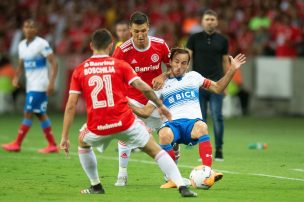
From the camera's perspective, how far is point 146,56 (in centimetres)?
1228

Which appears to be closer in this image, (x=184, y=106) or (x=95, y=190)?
(x=95, y=190)

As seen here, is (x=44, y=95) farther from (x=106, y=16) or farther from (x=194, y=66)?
(x=106, y=16)

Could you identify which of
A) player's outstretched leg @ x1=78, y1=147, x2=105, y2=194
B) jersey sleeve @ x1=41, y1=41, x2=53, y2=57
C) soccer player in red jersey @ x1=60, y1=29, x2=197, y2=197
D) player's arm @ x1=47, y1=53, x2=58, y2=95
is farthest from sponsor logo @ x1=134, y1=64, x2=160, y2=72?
jersey sleeve @ x1=41, y1=41, x2=53, y2=57

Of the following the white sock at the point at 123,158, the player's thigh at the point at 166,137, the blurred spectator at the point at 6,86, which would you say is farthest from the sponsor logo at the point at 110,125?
the blurred spectator at the point at 6,86

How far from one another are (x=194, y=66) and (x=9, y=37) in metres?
16.6

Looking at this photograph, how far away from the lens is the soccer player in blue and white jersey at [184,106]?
1168cm

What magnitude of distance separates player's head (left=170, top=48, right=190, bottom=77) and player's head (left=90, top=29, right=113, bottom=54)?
1.57 m

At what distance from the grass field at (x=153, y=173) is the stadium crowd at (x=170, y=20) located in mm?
5884

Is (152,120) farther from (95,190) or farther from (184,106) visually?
(95,190)

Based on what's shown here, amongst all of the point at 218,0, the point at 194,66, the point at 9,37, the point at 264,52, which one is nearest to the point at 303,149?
the point at 194,66

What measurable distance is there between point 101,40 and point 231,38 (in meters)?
16.5

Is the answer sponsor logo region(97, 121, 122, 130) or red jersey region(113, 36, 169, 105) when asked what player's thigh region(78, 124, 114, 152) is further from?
red jersey region(113, 36, 169, 105)

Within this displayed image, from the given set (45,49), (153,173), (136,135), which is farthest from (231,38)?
(136,135)

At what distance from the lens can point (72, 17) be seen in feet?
101
